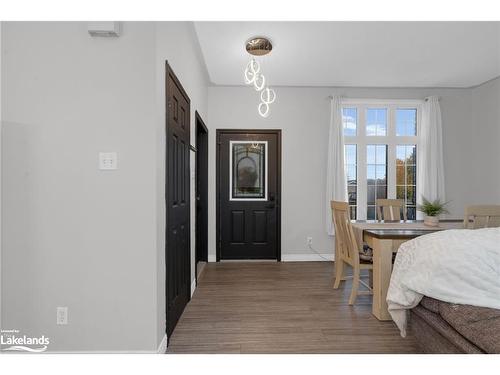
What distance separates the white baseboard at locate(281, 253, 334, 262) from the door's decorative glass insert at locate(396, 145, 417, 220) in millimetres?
1554

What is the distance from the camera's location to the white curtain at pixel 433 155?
15.2ft

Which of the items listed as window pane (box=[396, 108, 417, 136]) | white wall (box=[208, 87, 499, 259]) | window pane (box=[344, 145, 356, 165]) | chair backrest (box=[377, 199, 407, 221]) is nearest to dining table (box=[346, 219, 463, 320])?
chair backrest (box=[377, 199, 407, 221])

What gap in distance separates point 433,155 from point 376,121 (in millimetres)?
1016

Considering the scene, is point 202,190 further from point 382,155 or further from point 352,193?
point 382,155

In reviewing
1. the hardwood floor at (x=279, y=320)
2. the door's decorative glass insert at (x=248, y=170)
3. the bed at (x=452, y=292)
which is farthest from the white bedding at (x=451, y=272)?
the door's decorative glass insert at (x=248, y=170)

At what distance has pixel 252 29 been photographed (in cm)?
301

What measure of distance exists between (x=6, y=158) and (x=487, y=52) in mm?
4944

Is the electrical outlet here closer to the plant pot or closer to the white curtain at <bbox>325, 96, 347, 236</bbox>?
the plant pot

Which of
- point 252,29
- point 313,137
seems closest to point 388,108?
point 313,137

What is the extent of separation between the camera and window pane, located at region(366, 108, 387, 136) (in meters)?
4.86

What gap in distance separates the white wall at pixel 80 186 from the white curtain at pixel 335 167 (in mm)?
3293

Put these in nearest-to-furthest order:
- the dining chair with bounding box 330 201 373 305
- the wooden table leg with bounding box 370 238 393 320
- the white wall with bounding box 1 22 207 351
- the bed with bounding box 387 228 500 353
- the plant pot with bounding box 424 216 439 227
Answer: the bed with bounding box 387 228 500 353, the white wall with bounding box 1 22 207 351, the wooden table leg with bounding box 370 238 393 320, the dining chair with bounding box 330 201 373 305, the plant pot with bounding box 424 216 439 227

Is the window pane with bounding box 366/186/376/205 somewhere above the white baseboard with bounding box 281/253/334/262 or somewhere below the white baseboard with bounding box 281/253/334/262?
above
